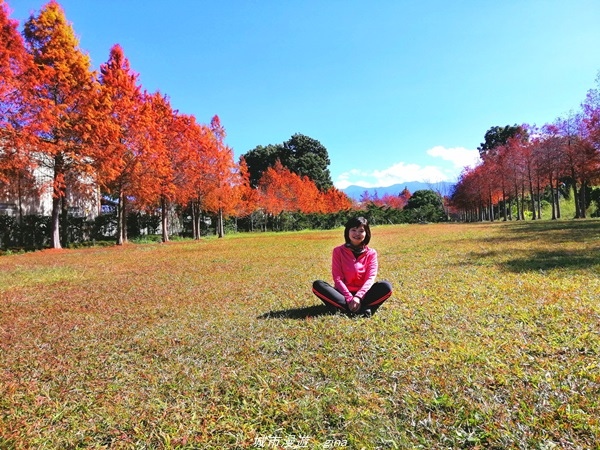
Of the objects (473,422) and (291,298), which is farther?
(291,298)

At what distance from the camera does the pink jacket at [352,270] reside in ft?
14.8

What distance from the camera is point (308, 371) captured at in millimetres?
2973

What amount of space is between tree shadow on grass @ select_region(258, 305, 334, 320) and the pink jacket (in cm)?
41

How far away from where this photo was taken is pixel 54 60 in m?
15.8

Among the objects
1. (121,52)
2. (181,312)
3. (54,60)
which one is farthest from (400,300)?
(121,52)

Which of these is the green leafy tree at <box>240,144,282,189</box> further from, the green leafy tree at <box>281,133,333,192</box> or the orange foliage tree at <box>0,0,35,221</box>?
the orange foliage tree at <box>0,0,35,221</box>

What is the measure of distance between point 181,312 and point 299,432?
11.2ft

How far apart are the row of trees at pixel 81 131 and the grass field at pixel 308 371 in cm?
1175

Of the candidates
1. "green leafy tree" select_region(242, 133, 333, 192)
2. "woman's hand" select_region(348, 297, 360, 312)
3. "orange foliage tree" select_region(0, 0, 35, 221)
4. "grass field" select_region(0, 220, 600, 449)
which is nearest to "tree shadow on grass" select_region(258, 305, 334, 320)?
"grass field" select_region(0, 220, 600, 449)

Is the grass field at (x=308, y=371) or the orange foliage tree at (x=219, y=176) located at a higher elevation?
the orange foliage tree at (x=219, y=176)

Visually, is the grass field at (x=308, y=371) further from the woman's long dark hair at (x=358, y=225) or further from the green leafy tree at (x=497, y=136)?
the green leafy tree at (x=497, y=136)

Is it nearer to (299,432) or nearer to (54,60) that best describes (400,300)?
(299,432)

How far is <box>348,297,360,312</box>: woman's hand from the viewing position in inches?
169

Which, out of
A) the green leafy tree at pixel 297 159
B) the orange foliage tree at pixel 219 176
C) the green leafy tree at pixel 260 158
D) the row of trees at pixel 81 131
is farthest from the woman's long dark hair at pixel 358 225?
the green leafy tree at pixel 260 158
